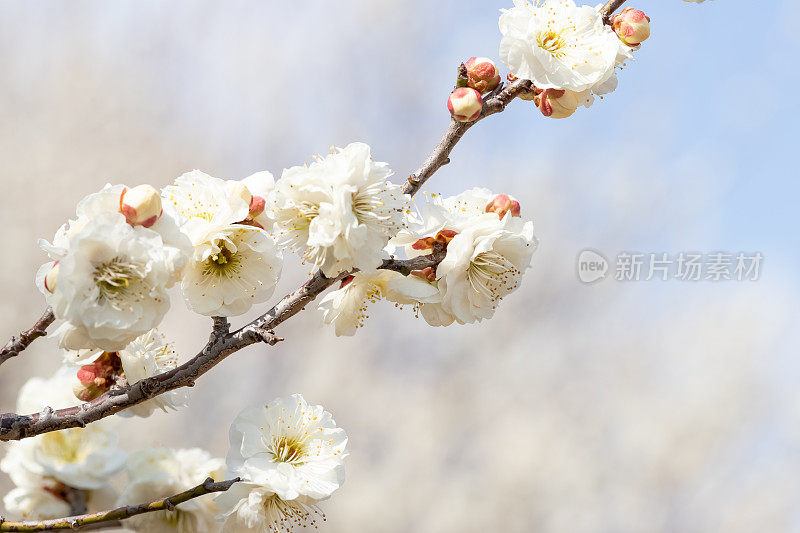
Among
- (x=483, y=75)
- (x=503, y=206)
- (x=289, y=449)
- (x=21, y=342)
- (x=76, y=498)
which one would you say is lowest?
(x=76, y=498)

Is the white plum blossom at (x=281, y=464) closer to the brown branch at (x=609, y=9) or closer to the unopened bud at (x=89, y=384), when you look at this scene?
the unopened bud at (x=89, y=384)

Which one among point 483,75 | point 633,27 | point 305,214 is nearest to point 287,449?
point 305,214

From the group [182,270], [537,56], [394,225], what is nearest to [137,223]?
[182,270]

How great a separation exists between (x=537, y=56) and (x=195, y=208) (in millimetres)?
304

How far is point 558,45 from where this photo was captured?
64 centimetres

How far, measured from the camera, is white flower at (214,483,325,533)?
1.93ft

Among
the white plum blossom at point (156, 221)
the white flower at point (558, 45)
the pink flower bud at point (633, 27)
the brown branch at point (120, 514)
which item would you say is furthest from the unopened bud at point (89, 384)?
the pink flower bud at point (633, 27)

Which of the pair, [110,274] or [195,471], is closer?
[110,274]

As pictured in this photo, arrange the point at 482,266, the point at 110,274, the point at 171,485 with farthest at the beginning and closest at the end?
the point at 171,485 → the point at 482,266 → the point at 110,274

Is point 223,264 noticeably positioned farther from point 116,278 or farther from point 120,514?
point 120,514

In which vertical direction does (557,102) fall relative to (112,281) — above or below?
above

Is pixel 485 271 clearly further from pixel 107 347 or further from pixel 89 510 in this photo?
pixel 89 510

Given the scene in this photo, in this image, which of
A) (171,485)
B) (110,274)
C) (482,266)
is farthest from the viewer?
(171,485)

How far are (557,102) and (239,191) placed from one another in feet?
0.91
